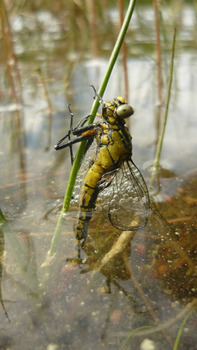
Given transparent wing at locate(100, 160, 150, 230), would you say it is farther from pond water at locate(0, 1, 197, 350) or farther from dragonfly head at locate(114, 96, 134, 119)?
dragonfly head at locate(114, 96, 134, 119)

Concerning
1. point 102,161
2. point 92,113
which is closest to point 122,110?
point 92,113

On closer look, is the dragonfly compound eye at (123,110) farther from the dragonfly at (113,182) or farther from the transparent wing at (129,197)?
the transparent wing at (129,197)

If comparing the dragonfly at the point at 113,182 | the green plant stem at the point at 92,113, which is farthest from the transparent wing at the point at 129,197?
the green plant stem at the point at 92,113

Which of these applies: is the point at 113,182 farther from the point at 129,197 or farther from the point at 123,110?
the point at 123,110

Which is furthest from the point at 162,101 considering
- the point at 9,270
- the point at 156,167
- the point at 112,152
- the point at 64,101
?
the point at 9,270

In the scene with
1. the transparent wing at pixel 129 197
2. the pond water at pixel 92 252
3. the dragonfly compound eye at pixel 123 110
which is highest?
the dragonfly compound eye at pixel 123 110

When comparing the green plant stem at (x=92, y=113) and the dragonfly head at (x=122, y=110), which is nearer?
the green plant stem at (x=92, y=113)

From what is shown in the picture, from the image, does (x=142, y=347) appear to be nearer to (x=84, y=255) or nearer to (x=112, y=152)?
(x=84, y=255)
